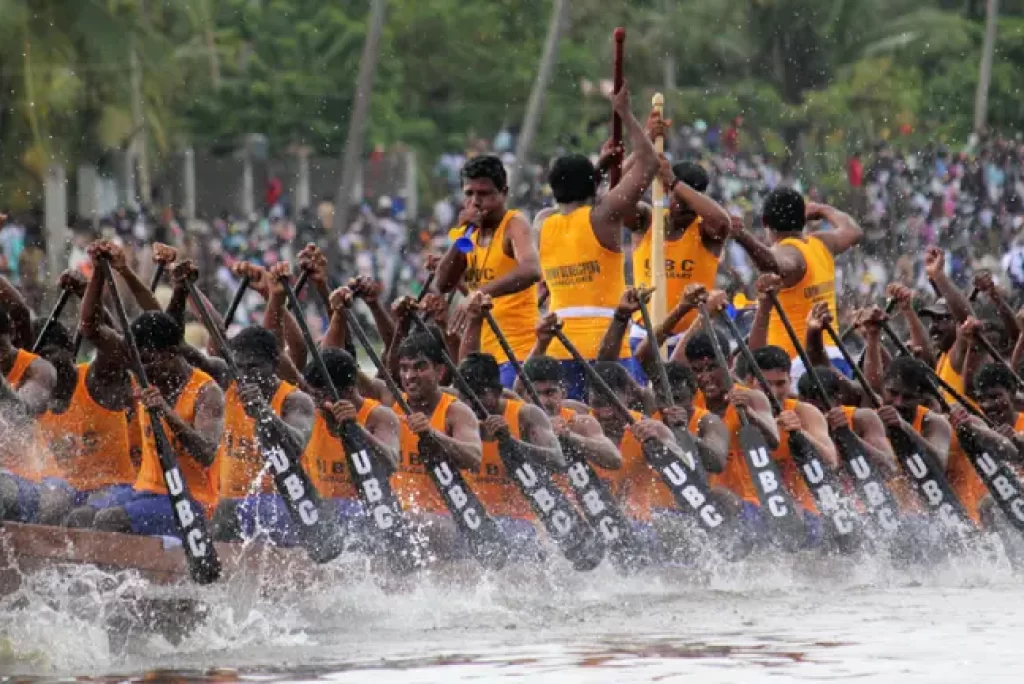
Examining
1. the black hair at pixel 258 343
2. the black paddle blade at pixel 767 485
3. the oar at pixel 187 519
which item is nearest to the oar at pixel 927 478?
the black paddle blade at pixel 767 485

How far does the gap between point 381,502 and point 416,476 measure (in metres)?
0.45

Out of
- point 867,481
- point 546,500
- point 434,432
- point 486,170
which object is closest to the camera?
point 434,432

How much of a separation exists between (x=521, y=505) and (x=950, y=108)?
93.4 feet

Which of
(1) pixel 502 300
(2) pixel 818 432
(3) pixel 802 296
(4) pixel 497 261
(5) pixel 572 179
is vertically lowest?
(2) pixel 818 432

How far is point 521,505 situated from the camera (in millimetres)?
12273

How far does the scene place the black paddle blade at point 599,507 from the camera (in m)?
12.3

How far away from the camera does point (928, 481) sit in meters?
13.5

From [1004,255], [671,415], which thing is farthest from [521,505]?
[1004,255]

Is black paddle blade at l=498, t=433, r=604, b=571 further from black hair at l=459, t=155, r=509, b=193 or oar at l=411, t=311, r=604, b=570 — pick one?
black hair at l=459, t=155, r=509, b=193

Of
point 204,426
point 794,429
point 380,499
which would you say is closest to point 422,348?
point 380,499

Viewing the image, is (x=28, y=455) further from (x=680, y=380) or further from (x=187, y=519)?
(x=680, y=380)

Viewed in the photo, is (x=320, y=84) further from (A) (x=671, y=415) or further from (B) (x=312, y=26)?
(A) (x=671, y=415)

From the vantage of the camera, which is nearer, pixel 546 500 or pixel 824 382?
pixel 546 500

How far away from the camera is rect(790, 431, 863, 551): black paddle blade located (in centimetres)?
1308
